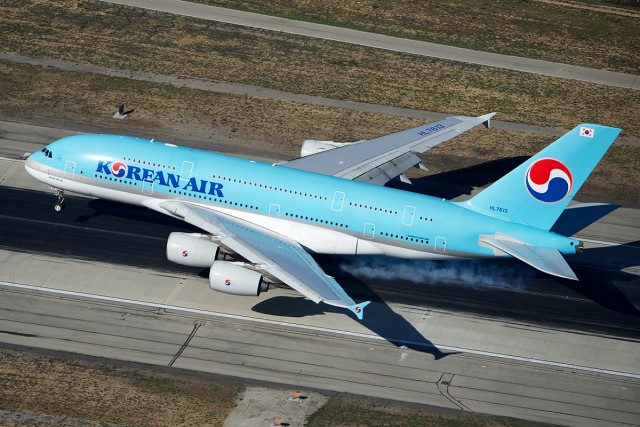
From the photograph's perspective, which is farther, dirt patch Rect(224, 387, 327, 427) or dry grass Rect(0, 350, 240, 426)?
dirt patch Rect(224, 387, 327, 427)

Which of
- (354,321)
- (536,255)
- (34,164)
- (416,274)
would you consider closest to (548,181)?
(536,255)

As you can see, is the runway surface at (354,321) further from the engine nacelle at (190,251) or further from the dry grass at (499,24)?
the dry grass at (499,24)

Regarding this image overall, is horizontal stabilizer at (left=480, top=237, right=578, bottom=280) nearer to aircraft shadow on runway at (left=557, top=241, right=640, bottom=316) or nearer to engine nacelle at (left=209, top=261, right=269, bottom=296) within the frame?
aircraft shadow on runway at (left=557, top=241, right=640, bottom=316)

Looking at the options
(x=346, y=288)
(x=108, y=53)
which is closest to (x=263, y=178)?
(x=346, y=288)

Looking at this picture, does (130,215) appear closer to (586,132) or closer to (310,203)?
(310,203)

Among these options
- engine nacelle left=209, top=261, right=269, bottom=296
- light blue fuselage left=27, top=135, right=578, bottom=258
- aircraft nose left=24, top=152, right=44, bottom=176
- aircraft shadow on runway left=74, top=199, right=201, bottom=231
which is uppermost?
light blue fuselage left=27, top=135, right=578, bottom=258

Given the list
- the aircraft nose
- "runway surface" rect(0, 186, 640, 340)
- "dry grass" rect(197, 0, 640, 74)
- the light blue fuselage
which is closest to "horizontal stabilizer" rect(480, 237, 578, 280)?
the light blue fuselage

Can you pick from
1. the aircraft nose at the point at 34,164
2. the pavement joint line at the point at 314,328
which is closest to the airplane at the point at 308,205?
the aircraft nose at the point at 34,164
